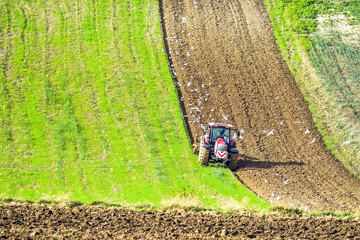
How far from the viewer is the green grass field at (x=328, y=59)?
3247cm

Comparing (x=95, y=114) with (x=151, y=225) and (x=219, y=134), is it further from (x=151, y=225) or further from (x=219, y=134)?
(x=151, y=225)

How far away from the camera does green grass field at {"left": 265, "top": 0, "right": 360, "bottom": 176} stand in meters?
32.5

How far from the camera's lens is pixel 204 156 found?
89.8 ft

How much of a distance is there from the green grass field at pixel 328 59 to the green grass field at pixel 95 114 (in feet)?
31.5

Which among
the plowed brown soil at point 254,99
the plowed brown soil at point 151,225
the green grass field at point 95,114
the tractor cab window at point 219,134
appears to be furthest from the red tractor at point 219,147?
the plowed brown soil at point 151,225

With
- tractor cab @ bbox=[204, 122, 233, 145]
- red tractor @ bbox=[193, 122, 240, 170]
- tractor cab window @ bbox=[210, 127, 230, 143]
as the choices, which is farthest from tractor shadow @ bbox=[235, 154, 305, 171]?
tractor cab window @ bbox=[210, 127, 230, 143]

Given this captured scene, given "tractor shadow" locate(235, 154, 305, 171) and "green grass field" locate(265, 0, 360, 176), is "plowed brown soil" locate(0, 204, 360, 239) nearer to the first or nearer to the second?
"tractor shadow" locate(235, 154, 305, 171)

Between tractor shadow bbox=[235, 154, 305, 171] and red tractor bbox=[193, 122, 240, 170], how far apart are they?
885 millimetres

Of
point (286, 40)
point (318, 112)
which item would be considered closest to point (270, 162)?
point (318, 112)

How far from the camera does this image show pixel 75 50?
3847 cm

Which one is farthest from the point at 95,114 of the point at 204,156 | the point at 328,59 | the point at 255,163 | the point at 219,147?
the point at 328,59

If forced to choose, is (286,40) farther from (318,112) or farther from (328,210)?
(328,210)

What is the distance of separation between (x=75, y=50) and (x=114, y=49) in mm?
3005

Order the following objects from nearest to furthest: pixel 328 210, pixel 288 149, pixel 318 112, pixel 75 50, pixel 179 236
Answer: pixel 179 236, pixel 328 210, pixel 288 149, pixel 318 112, pixel 75 50
